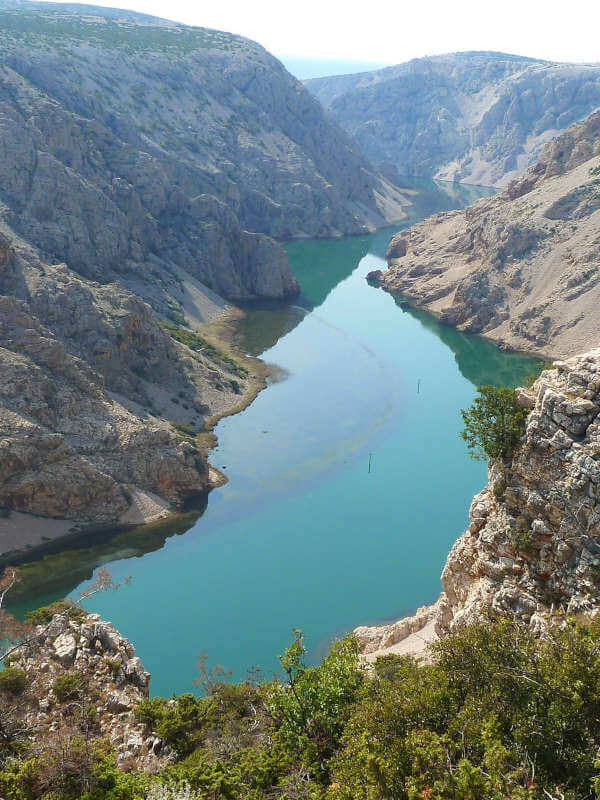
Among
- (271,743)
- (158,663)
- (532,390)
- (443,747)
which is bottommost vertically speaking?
(158,663)

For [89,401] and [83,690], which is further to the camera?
[89,401]

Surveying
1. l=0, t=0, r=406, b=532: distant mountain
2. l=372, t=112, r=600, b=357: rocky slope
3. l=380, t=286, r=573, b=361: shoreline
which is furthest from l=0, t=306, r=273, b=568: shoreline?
l=372, t=112, r=600, b=357: rocky slope

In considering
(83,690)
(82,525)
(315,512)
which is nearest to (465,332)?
(315,512)

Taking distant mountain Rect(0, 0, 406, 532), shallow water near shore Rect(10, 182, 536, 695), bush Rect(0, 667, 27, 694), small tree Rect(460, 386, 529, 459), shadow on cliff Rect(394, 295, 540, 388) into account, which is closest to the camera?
bush Rect(0, 667, 27, 694)

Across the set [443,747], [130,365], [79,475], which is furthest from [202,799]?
[130,365]

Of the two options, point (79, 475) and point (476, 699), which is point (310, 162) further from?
point (476, 699)

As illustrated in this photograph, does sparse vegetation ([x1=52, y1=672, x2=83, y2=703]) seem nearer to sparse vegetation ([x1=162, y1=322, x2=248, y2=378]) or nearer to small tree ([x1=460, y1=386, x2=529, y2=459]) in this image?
small tree ([x1=460, y1=386, x2=529, y2=459])

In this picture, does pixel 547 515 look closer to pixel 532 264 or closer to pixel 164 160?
pixel 532 264
